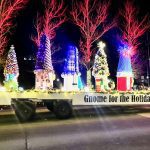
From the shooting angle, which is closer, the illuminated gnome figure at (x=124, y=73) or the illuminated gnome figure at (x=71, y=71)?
the illuminated gnome figure at (x=71, y=71)

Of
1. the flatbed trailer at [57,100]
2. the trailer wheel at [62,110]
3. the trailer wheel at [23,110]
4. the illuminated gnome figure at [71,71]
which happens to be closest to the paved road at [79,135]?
the trailer wheel at [23,110]

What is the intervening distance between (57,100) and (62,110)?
1.73 feet

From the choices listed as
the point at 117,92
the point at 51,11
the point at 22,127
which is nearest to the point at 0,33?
the point at 51,11

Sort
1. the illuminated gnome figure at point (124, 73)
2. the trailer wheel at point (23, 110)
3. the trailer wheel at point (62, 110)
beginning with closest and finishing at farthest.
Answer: the trailer wheel at point (23, 110)
the trailer wheel at point (62, 110)
the illuminated gnome figure at point (124, 73)

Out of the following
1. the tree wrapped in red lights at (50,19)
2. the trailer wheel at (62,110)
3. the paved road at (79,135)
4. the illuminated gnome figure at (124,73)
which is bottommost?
the paved road at (79,135)

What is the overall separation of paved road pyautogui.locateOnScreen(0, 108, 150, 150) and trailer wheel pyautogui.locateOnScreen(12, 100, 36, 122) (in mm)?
874

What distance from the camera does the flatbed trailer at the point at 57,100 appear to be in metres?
17.6

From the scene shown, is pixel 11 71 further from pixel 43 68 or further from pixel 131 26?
pixel 131 26

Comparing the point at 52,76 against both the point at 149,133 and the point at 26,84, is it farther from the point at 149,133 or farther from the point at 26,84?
the point at 26,84

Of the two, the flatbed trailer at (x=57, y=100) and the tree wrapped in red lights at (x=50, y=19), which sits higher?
the tree wrapped in red lights at (x=50, y=19)

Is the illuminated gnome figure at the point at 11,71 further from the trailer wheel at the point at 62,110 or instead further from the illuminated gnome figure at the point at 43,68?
the trailer wheel at the point at 62,110

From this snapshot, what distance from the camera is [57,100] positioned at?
60.5 feet

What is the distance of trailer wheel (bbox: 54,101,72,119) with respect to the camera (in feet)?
59.5

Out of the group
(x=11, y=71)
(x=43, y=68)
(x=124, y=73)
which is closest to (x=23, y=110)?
(x=43, y=68)
